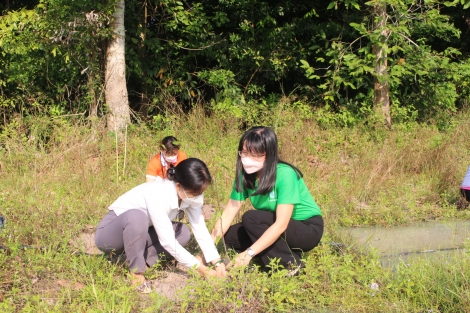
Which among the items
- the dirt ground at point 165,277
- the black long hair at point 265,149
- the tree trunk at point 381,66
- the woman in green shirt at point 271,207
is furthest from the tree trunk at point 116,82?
the black long hair at point 265,149

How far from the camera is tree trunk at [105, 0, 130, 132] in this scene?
783 cm

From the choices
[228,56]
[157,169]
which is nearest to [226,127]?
[228,56]

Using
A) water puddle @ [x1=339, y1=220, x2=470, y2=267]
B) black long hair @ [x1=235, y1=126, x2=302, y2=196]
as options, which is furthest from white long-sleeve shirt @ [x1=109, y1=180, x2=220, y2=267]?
water puddle @ [x1=339, y1=220, x2=470, y2=267]

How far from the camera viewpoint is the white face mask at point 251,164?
12.1ft

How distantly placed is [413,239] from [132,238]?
8.59 feet

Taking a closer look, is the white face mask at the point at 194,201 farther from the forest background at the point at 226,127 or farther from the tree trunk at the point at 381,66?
the tree trunk at the point at 381,66

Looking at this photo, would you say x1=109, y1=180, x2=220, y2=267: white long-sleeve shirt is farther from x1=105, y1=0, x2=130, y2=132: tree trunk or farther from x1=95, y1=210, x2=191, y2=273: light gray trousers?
x1=105, y1=0, x2=130, y2=132: tree trunk

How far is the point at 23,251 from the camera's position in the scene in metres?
3.84

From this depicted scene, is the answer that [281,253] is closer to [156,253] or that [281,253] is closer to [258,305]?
[258,305]

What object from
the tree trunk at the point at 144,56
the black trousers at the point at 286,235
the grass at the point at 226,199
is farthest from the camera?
the tree trunk at the point at 144,56

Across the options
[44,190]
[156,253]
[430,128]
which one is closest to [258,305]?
[156,253]

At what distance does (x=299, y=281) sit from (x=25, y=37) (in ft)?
19.8

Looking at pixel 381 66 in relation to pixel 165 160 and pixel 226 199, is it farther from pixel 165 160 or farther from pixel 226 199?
pixel 165 160

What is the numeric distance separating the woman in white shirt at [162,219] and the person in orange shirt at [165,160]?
159cm
